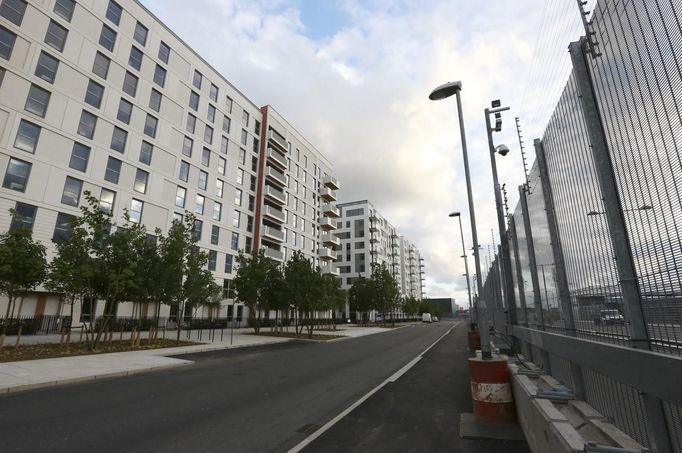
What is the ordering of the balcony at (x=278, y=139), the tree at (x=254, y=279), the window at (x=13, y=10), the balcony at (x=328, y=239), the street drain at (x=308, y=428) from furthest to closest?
the balcony at (x=328, y=239) → the balcony at (x=278, y=139) → the tree at (x=254, y=279) → the window at (x=13, y=10) → the street drain at (x=308, y=428)

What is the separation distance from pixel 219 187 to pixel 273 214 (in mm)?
9374

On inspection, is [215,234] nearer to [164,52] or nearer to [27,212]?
[27,212]

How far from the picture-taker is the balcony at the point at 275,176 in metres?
51.0

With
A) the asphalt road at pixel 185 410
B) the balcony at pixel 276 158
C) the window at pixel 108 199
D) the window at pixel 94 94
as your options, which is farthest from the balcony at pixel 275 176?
the asphalt road at pixel 185 410

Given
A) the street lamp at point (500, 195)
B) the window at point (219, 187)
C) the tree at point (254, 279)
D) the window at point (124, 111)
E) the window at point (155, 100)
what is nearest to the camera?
the street lamp at point (500, 195)

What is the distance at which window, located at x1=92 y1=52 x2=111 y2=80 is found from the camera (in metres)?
31.1

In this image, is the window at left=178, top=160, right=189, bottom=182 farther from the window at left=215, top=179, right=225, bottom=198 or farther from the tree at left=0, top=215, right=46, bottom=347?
the tree at left=0, top=215, right=46, bottom=347

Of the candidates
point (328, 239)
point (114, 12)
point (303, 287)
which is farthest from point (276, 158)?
point (303, 287)

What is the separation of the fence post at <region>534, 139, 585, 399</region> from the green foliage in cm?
1986

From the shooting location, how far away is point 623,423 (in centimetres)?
370

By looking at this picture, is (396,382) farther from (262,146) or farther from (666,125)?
(262,146)

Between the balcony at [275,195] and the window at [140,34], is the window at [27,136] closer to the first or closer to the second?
the window at [140,34]

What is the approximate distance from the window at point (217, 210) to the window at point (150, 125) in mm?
10065

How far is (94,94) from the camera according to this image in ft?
101
